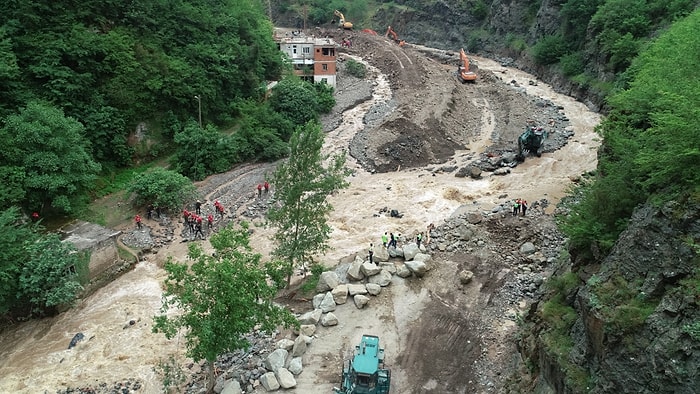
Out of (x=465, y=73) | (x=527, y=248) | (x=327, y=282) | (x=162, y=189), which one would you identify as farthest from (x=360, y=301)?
(x=465, y=73)

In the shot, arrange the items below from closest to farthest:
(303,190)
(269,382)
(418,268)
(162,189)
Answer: (269,382)
(303,190)
(418,268)
(162,189)

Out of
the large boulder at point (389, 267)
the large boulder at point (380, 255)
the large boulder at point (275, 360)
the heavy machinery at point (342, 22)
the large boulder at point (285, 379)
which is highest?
the heavy machinery at point (342, 22)

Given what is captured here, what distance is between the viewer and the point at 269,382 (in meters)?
18.3

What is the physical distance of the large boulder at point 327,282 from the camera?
23.5 metres

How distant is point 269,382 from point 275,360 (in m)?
0.98

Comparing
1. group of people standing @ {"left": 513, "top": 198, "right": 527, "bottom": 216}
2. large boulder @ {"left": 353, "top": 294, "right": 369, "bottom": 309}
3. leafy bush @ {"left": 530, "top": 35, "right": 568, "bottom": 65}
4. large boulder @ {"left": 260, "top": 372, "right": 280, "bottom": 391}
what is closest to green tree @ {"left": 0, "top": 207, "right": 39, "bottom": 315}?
large boulder @ {"left": 260, "top": 372, "right": 280, "bottom": 391}

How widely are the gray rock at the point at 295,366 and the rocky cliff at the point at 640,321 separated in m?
8.58

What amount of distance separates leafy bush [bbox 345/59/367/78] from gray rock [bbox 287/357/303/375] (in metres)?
49.5

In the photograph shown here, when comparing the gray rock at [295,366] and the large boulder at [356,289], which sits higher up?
the large boulder at [356,289]

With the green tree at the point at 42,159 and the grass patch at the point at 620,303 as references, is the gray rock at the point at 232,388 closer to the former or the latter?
the grass patch at the point at 620,303

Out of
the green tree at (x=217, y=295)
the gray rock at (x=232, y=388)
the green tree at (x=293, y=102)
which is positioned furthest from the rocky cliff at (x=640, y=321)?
the green tree at (x=293, y=102)

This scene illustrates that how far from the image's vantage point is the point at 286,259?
2269 cm

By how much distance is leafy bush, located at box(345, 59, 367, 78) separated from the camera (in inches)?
2518

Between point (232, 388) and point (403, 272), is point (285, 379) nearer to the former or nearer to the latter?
point (232, 388)
